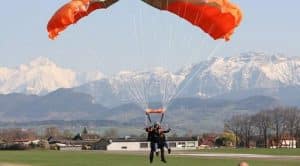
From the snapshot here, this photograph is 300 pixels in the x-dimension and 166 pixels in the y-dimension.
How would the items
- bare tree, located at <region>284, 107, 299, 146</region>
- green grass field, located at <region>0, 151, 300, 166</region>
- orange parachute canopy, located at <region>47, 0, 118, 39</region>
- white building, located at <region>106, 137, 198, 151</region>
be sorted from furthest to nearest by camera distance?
bare tree, located at <region>284, 107, 299, 146</region>
white building, located at <region>106, 137, 198, 151</region>
green grass field, located at <region>0, 151, 300, 166</region>
orange parachute canopy, located at <region>47, 0, 118, 39</region>

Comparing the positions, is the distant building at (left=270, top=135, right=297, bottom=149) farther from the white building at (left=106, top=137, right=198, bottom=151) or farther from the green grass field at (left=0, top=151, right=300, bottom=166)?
the green grass field at (left=0, top=151, right=300, bottom=166)

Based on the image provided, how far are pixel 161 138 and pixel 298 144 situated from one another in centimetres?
13190

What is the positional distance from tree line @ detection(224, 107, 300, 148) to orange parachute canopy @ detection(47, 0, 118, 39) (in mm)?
146512

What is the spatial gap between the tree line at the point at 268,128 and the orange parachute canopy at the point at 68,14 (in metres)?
147

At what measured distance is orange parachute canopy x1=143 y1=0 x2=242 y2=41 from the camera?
69.1ft

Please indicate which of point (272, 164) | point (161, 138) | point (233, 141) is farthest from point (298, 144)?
point (161, 138)

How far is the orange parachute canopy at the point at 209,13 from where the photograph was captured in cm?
2105

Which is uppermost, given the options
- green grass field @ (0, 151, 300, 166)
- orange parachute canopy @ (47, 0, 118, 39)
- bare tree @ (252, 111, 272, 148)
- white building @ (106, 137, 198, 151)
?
bare tree @ (252, 111, 272, 148)

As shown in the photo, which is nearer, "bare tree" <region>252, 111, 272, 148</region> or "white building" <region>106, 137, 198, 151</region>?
"white building" <region>106, 137, 198, 151</region>

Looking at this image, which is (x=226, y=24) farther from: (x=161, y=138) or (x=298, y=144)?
(x=298, y=144)

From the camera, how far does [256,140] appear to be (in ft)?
577

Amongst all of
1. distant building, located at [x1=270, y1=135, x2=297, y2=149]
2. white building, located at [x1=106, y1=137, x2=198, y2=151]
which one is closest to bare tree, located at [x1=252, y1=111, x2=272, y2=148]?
distant building, located at [x1=270, y1=135, x2=297, y2=149]

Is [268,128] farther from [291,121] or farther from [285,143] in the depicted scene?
[285,143]

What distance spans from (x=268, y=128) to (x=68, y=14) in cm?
17454
